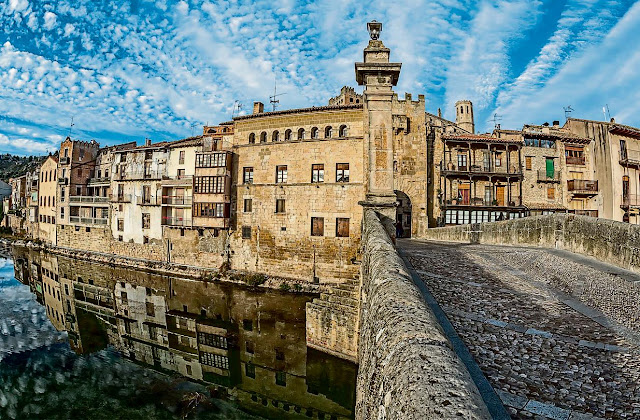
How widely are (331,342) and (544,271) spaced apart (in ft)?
30.2

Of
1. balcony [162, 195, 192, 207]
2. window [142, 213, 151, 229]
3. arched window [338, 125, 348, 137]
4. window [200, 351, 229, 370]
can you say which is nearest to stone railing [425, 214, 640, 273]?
arched window [338, 125, 348, 137]

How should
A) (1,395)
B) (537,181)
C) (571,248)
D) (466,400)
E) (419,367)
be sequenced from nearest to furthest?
(466,400)
(419,367)
(571,248)
(1,395)
(537,181)

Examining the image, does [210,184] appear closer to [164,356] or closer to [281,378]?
[164,356]

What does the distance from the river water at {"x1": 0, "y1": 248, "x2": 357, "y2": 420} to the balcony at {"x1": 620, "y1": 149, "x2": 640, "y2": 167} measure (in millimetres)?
32591

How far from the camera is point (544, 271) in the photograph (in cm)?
825

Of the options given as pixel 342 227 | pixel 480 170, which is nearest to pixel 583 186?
pixel 480 170

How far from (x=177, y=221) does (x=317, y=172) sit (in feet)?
45.7

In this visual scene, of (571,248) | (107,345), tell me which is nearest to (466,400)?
(571,248)

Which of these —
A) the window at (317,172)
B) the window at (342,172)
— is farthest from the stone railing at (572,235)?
the window at (317,172)

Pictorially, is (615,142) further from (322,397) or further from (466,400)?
(466,400)

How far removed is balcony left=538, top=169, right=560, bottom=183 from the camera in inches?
1188

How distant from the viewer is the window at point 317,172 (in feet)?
82.1

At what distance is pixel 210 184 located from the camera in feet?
90.6

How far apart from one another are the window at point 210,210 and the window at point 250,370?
1451 centimetres
